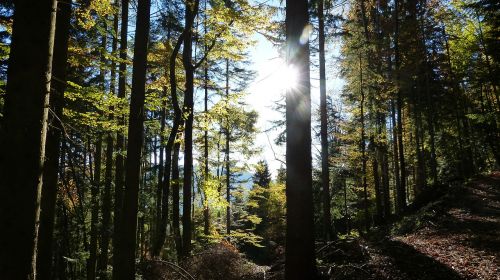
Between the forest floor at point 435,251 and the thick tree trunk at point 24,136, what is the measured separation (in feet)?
15.8

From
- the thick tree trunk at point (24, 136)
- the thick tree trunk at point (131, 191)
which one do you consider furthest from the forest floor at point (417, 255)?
the thick tree trunk at point (24, 136)

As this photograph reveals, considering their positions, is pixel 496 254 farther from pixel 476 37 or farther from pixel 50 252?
pixel 476 37

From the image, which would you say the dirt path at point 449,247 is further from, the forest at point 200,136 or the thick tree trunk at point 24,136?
the thick tree trunk at point 24,136

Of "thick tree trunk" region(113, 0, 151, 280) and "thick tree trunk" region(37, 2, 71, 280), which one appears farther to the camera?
"thick tree trunk" region(113, 0, 151, 280)

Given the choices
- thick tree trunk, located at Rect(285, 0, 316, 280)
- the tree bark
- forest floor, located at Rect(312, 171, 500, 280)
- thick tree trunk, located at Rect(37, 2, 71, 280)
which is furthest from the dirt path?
thick tree trunk, located at Rect(37, 2, 71, 280)

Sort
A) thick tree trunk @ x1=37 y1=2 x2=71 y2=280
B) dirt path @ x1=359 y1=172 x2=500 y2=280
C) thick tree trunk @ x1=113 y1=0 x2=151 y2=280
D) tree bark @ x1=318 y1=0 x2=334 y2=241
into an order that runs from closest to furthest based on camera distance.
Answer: thick tree trunk @ x1=37 y1=2 x2=71 y2=280 → dirt path @ x1=359 y1=172 x2=500 y2=280 → thick tree trunk @ x1=113 y1=0 x2=151 y2=280 → tree bark @ x1=318 y1=0 x2=334 y2=241

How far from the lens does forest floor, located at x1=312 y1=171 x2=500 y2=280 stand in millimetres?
6637

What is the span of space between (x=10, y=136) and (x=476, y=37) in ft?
96.2

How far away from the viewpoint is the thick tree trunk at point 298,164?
19.1 feet

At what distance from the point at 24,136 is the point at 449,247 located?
9672 mm

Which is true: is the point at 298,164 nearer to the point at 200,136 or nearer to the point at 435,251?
the point at 435,251

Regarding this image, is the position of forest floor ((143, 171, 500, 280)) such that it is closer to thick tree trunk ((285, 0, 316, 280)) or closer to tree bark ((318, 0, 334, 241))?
thick tree trunk ((285, 0, 316, 280))

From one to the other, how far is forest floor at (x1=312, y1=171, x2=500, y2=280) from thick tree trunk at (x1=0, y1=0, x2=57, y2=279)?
15.8 ft

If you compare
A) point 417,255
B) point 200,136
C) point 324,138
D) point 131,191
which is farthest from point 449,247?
point 200,136
